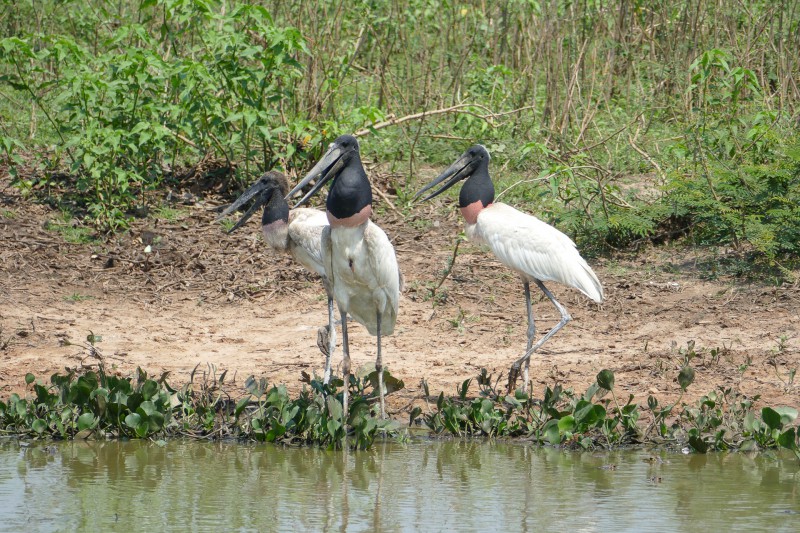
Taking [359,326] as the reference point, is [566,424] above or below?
below

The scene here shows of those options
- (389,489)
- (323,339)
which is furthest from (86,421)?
(389,489)

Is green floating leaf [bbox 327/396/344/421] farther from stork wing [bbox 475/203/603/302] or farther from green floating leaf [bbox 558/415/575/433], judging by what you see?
stork wing [bbox 475/203/603/302]

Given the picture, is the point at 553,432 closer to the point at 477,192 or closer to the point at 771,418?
the point at 771,418

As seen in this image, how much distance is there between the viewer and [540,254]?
6887mm

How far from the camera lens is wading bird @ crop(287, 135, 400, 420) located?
580 cm

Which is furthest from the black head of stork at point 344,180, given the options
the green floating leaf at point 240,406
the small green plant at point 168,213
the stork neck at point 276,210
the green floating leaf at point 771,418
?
the small green plant at point 168,213

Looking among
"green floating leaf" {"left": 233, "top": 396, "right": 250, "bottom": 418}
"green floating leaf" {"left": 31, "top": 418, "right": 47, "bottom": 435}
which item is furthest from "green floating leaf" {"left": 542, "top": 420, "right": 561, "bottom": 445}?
"green floating leaf" {"left": 31, "top": 418, "right": 47, "bottom": 435}

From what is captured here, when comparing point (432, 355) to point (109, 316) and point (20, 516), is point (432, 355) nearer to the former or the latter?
point (109, 316)

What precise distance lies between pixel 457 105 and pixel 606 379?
193 inches

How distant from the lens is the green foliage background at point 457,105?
8.56 metres

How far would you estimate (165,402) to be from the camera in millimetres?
5816

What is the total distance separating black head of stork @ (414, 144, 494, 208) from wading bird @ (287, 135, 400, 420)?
133 centimetres

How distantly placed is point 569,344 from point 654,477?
215 cm

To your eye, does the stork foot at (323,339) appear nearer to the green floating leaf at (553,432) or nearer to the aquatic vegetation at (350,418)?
the aquatic vegetation at (350,418)
